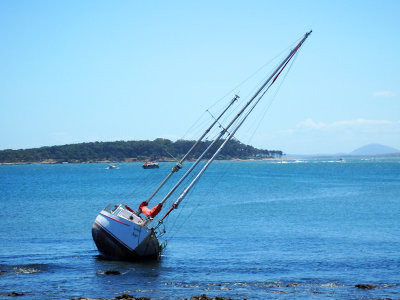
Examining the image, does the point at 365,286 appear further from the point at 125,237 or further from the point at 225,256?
the point at 125,237

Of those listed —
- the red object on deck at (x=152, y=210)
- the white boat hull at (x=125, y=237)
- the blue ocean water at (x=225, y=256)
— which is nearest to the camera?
the blue ocean water at (x=225, y=256)

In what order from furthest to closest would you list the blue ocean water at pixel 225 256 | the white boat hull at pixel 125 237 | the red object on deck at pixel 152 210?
the red object on deck at pixel 152 210 → the white boat hull at pixel 125 237 → the blue ocean water at pixel 225 256

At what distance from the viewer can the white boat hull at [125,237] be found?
36969 millimetres

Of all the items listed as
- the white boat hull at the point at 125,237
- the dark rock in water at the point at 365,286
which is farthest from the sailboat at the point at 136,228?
the dark rock in water at the point at 365,286

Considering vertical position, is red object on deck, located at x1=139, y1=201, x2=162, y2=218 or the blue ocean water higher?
red object on deck, located at x1=139, y1=201, x2=162, y2=218

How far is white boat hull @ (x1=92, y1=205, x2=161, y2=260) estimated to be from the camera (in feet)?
121

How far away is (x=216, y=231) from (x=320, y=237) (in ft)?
32.3

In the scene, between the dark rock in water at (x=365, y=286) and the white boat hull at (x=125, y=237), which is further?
the white boat hull at (x=125, y=237)

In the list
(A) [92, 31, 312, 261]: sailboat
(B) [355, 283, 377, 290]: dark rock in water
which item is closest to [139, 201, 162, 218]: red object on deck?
(A) [92, 31, 312, 261]: sailboat

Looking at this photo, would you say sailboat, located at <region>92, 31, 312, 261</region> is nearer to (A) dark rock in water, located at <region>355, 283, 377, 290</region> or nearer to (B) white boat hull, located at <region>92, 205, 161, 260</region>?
(B) white boat hull, located at <region>92, 205, 161, 260</region>

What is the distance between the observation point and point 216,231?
5369 centimetres

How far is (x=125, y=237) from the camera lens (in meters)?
37.4

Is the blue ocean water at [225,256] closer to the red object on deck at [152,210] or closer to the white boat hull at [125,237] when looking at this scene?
the white boat hull at [125,237]

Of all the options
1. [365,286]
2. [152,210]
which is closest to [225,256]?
[152,210]
